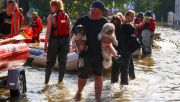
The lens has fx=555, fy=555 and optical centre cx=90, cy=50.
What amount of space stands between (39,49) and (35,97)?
5561mm

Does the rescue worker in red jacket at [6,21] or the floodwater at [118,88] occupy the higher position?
the rescue worker in red jacket at [6,21]

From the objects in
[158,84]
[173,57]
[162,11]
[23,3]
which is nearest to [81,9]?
[23,3]

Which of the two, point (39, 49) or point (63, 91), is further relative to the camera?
point (39, 49)

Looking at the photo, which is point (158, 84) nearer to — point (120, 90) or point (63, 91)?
point (120, 90)

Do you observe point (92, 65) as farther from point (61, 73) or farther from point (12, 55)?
point (61, 73)

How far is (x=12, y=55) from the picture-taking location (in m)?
10.1

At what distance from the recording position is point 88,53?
31.9 ft

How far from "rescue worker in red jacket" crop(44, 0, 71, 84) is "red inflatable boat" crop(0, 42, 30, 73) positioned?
84 centimetres

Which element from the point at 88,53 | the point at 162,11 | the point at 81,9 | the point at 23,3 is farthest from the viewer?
the point at 162,11

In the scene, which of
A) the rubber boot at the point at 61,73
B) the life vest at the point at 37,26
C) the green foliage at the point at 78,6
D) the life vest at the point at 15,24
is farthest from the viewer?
the green foliage at the point at 78,6

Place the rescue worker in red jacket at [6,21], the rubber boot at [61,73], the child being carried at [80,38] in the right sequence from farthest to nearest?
the rubber boot at [61,73]
the rescue worker in red jacket at [6,21]
the child being carried at [80,38]

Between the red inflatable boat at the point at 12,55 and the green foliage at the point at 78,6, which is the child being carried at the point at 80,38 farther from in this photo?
the green foliage at the point at 78,6

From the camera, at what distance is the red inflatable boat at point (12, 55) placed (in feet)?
31.6

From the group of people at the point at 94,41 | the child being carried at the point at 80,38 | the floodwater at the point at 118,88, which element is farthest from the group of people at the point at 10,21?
the child being carried at the point at 80,38
